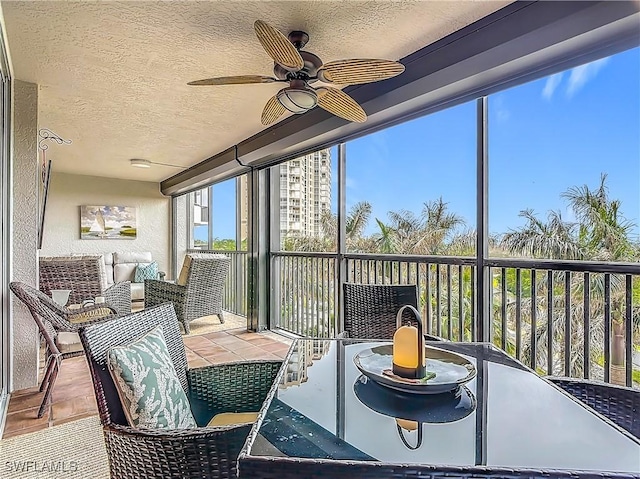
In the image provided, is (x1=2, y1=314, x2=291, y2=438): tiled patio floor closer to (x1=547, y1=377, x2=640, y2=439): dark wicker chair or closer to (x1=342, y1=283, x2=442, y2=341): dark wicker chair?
(x1=342, y1=283, x2=442, y2=341): dark wicker chair

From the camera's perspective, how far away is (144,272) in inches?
266

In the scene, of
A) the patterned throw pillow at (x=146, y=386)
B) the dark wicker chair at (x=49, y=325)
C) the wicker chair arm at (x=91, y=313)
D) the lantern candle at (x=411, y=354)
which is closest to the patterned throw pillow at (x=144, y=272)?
the wicker chair arm at (x=91, y=313)

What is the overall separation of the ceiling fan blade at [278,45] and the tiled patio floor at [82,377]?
8.04 ft

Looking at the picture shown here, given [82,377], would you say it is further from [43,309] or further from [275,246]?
[275,246]

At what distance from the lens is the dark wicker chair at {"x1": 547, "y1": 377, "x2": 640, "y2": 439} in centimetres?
127

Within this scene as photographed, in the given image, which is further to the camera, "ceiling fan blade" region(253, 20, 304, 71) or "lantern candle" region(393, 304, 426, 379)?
"ceiling fan blade" region(253, 20, 304, 71)

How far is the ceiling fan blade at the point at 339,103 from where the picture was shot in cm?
215

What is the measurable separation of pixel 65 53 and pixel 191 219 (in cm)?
553

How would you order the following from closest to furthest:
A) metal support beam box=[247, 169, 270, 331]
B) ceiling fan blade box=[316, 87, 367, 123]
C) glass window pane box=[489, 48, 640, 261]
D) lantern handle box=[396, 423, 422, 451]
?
lantern handle box=[396, 423, 422, 451] < glass window pane box=[489, 48, 640, 261] < ceiling fan blade box=[316, 87, 367, 123] < metal support beam box=[247, 169, 270, 331]

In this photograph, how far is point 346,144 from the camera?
12.5 feet

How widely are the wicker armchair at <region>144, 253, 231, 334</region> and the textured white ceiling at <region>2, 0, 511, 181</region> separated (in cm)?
177

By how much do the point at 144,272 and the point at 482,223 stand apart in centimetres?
610

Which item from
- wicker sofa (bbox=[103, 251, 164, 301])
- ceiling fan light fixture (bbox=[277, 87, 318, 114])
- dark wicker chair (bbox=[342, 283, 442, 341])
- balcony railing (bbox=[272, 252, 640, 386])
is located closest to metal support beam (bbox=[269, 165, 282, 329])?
balcony railing (bbox=[272, 252, 640, 386])

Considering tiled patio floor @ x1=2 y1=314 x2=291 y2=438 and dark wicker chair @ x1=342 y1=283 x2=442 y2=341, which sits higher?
dark wicker chair @ x1=342 y1=283 x2=442 y2=341
